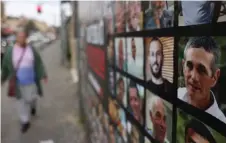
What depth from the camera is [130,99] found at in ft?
5.79

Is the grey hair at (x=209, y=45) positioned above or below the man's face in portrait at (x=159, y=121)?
above

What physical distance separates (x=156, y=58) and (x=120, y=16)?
72cm

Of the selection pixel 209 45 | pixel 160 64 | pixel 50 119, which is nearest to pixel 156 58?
pixel 160 64

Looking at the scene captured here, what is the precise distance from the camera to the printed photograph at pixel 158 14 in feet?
3.67

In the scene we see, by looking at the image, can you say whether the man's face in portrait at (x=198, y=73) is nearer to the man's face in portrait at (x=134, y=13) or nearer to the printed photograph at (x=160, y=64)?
the printed photograph at (x=160, y=64)

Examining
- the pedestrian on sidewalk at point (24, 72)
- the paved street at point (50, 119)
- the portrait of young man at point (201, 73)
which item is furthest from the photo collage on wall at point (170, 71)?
A: the pedestrian on sidewalk at point (24, 72)

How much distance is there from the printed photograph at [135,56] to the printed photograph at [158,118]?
0.15 meters

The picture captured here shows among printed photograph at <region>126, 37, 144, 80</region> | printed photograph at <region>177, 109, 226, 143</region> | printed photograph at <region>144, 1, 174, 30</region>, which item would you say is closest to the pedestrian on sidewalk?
printed photograph at <region>126, 37, 144, 80</region>

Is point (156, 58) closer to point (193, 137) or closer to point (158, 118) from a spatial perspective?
point (158, 118)

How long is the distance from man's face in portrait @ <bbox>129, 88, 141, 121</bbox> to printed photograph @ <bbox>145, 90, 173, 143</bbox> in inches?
5.2

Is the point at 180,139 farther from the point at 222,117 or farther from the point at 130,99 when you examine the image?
the point at 130,99

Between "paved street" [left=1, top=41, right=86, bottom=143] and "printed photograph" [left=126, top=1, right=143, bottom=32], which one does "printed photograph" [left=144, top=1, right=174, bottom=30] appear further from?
"paved street" [left=1, top=41, right=86, bottom=143]

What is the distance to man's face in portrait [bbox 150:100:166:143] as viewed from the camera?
125 cm

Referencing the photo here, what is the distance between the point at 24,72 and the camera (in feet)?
14.0
